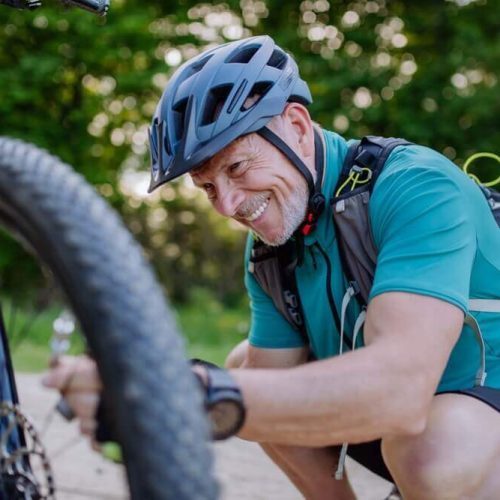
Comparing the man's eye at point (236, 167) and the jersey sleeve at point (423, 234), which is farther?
the man's eye at point (236, 167)

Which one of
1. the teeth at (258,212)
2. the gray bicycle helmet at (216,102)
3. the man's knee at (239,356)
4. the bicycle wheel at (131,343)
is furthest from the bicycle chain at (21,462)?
the man's knee at (239,356)

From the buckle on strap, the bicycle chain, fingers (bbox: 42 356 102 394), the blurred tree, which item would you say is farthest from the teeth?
the blurred tree

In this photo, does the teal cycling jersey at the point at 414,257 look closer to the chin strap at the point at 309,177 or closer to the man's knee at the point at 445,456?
the chin strap at the point at 309,177

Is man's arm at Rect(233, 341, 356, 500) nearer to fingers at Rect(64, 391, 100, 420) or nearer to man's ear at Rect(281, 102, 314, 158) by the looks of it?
man's ear at Rect(281, 102, 314, 158)

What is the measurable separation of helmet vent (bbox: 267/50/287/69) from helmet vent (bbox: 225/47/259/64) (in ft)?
0.15

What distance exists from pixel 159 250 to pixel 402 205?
1378 centimetres

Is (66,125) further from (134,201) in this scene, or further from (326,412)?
(326,412)

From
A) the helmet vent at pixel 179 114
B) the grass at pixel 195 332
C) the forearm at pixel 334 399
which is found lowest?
the grass at pixel 195 332

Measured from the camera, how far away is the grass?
7.03 m

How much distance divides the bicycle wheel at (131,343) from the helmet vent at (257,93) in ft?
2.94

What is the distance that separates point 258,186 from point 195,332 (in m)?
8.86

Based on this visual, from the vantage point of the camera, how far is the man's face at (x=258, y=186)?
6.53ft

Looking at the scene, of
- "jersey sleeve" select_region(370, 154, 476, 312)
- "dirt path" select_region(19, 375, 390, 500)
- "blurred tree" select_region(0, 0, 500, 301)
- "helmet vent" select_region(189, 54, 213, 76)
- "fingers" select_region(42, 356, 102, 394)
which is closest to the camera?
"fingers" select_region(42, 356, 102, 394)

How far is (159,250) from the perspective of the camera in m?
15.4
